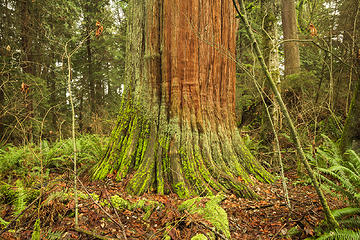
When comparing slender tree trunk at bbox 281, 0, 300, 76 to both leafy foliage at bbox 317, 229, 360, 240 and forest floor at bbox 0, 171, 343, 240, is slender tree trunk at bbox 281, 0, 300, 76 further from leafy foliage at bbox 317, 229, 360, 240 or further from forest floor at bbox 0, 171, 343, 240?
leafy foliage at bbox 317, 229, 360, 240

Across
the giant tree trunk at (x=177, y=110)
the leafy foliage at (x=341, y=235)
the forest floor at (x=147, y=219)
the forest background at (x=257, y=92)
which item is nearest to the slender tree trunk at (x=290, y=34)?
the forest background at (x=257, y=92)

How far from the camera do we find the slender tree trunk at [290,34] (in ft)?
28.5

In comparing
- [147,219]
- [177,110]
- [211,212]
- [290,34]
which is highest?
[290,34]

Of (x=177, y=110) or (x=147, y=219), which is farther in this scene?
(x=177, y=110)

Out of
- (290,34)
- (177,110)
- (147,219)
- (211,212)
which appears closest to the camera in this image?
(211,212)

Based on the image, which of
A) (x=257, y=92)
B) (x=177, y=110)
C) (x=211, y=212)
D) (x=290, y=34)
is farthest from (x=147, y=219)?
(x=290, y=34)

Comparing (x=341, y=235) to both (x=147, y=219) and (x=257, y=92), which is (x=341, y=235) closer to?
(x=147, y=219)

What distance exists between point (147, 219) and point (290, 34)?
1026 centimetres

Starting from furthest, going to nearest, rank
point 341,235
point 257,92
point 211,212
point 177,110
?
point 257,92 → point 177,110 → point 211,212 → point 341,235

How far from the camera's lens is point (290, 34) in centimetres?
934

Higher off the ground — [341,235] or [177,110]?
[177,110]

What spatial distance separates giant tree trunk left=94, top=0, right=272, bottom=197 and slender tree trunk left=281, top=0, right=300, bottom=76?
6.33m

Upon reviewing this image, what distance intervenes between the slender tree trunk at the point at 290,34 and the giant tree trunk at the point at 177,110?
6327mm

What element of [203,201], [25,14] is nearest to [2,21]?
[25,14]
